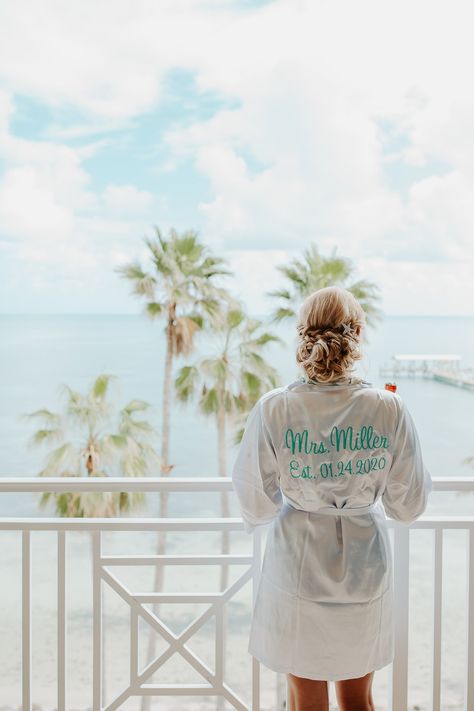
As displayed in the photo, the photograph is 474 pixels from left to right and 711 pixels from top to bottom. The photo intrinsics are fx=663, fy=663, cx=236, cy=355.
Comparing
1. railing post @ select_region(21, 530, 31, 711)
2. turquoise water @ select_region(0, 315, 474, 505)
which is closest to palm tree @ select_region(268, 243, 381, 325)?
turquoise water @ select_region(0, 315, 474, 505)

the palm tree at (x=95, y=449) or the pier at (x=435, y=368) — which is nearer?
the palm tree at (x=95, y=449)

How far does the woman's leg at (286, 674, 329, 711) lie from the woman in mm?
16

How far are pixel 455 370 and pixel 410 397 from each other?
8.33 feet

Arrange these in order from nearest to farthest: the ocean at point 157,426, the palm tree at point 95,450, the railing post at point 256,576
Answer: the railing post at point 256,576
the palm tree at point 95,450
the ocean at point 157,426

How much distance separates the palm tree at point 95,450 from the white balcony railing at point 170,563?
1024cm

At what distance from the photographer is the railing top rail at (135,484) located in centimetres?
173

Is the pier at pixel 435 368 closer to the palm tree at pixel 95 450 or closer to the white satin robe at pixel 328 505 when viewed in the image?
the palm tree at pixel 95 450

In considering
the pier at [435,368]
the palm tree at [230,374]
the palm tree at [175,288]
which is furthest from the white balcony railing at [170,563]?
the pier at [435,368]

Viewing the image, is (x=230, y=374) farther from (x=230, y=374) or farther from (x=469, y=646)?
(x=469, y=646)

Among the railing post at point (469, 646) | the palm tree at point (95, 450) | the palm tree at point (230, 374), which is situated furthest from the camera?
the palm tree at point (230, 374)

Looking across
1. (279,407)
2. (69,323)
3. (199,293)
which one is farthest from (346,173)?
(279,407)

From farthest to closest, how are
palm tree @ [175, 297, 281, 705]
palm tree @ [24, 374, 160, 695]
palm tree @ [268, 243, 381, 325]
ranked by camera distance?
palm tree @ [175, 297, 281, 705] < palm tree @ [268, 243, 381, 325] < palm tree @ [24, 374, 160, 695]

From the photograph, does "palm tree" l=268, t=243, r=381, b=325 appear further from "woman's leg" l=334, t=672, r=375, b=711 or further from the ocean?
"woman's leg" l=334, t=672, r=375, b=711

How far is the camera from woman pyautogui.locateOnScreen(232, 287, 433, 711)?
145 cm
